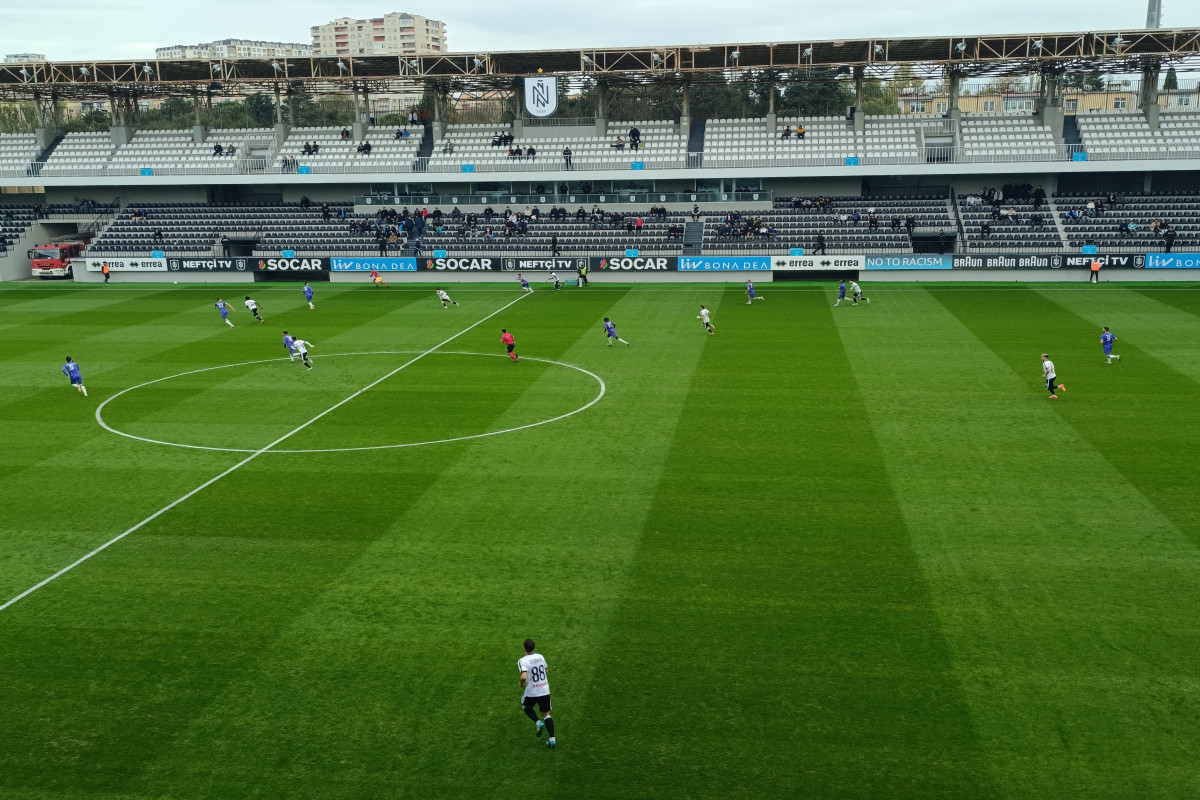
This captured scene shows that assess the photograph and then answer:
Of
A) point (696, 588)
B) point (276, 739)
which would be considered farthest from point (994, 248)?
point (276, 739)

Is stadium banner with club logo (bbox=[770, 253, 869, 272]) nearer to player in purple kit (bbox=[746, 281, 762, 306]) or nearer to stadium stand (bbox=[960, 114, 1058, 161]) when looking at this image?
player in purple kit (bbox=[746, 281, 762, 306])

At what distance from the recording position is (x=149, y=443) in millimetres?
24688

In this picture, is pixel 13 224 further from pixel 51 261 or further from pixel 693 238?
pixel 693 238

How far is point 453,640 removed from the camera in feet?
46.8

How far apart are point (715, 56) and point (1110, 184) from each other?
2669cm

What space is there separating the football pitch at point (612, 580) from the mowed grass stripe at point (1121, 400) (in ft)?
0.50

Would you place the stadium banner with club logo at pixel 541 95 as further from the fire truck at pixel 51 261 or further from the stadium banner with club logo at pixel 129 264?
the fire truck at pixel 51 261

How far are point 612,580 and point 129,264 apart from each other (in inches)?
2217

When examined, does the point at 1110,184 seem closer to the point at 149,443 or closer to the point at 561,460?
the point at 561,460

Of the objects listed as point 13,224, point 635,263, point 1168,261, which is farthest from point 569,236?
point 13,224

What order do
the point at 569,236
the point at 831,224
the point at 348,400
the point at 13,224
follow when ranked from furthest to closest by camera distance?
the point at 13,224, the point at 569,236, the point at 831,224, the point at 348,400

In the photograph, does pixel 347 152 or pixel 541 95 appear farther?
pixel 347 152

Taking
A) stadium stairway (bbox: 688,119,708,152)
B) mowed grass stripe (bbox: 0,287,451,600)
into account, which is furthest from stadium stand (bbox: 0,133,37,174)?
stadium stairway (bbox: 688,119,708,152)

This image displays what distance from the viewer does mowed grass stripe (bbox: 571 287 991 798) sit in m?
11.1
